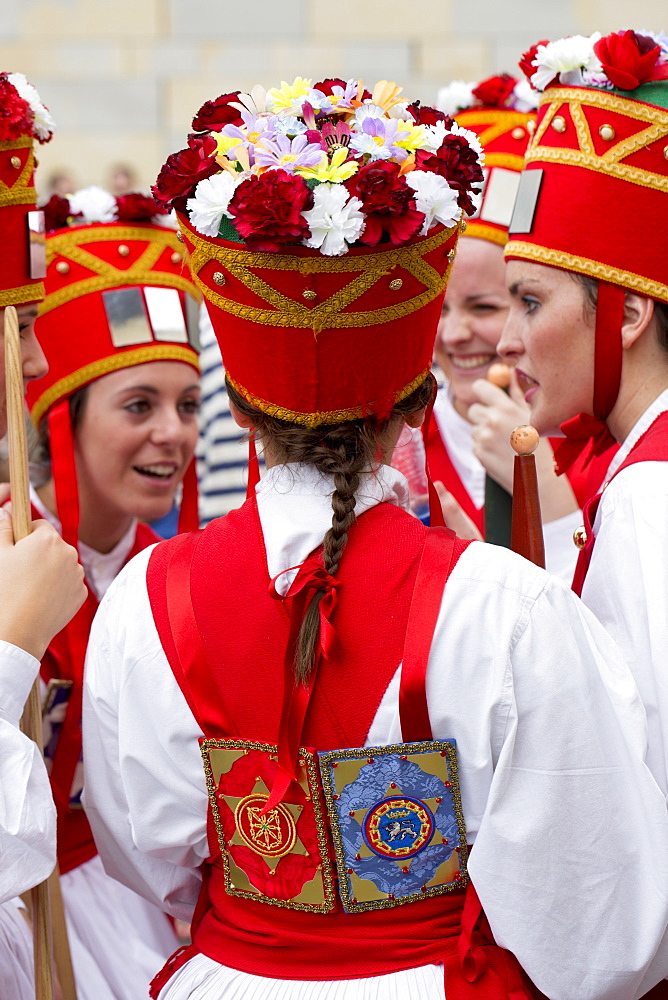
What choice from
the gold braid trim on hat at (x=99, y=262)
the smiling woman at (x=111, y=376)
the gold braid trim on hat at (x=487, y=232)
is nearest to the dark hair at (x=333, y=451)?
the smiling woman at (x=111, y=376)

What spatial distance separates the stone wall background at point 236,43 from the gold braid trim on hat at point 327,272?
6059mm

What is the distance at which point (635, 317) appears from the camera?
7.36 feet

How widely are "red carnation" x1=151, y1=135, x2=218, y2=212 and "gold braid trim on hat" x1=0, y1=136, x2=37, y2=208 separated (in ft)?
2.17

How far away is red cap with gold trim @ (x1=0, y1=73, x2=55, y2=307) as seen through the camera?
228 cm

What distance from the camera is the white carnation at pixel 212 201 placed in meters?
1.70

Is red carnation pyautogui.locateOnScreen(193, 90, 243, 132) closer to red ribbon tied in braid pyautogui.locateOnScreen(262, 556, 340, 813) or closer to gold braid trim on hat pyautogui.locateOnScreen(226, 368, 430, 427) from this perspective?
gold braid trim on hat pyautogui.locateOnScreen(226, 368, 430, 427)

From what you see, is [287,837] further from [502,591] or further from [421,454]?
[421,454]

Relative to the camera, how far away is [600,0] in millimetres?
7309

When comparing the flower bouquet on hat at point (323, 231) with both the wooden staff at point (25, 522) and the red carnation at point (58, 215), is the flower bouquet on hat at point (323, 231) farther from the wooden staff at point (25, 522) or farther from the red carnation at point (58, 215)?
the red carnation at point (58, 215)

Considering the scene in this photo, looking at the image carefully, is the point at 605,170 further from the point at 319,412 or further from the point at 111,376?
the point at 111,376

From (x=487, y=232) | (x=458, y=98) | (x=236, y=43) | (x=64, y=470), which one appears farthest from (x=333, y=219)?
(x=236, y=43)

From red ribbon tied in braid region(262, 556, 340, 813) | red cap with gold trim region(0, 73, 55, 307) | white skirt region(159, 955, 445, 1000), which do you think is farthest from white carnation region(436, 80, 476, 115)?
white skirt region(159, 955, 445, 1000)

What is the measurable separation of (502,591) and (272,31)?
6.63 meters

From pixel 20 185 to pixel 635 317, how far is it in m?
1.26
